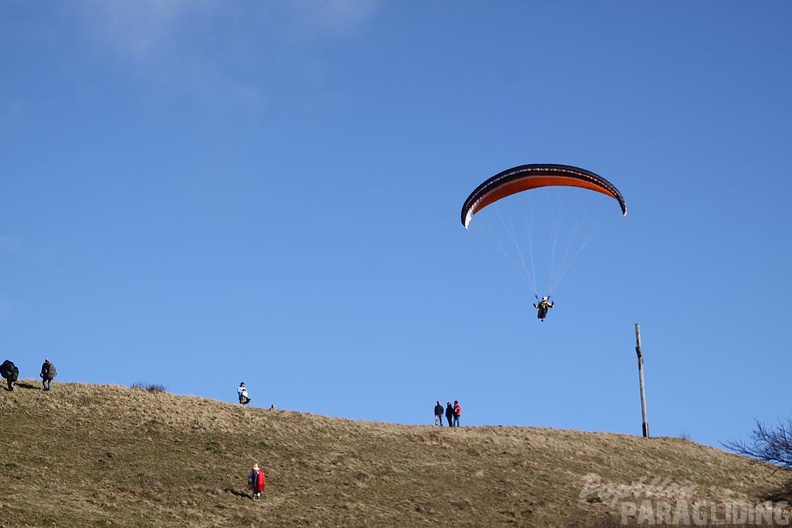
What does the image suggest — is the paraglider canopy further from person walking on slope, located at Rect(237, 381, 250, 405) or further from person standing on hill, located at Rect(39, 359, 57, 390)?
person standing on hill, located at Rect(39, 359, 57, 390)

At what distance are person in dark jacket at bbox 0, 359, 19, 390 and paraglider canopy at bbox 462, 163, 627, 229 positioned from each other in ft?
70.5

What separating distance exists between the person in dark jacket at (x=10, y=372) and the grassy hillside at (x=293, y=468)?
883mm

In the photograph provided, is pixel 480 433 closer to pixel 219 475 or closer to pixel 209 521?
pixel 219 475

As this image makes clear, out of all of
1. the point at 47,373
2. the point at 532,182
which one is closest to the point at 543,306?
the point at 532,182

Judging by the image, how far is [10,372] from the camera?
47156 mm

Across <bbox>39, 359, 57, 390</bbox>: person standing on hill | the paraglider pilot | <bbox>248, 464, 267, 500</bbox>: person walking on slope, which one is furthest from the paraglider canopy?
<bbox>39, 359, 57, 390</bbox>: person standing on hill

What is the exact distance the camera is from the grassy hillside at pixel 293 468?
120 ft

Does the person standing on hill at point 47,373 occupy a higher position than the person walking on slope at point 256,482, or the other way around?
the person standing on hill at point 47,373

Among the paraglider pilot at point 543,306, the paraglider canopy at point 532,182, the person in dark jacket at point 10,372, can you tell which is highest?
the paraglider canopy at point 532,182

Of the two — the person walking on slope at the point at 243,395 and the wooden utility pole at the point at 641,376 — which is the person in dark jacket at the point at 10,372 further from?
the wooden utility pole at the point at 641,376

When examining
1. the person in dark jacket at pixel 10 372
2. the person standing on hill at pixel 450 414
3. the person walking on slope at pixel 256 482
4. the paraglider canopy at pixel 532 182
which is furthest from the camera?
the person standing on hill at pixel 450 414

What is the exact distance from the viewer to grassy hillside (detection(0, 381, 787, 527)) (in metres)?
36.7

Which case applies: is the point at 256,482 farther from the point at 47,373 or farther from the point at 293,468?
the point at 47,373

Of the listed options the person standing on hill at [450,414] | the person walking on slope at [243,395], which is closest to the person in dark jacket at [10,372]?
the person walking on slope at [243,395]
